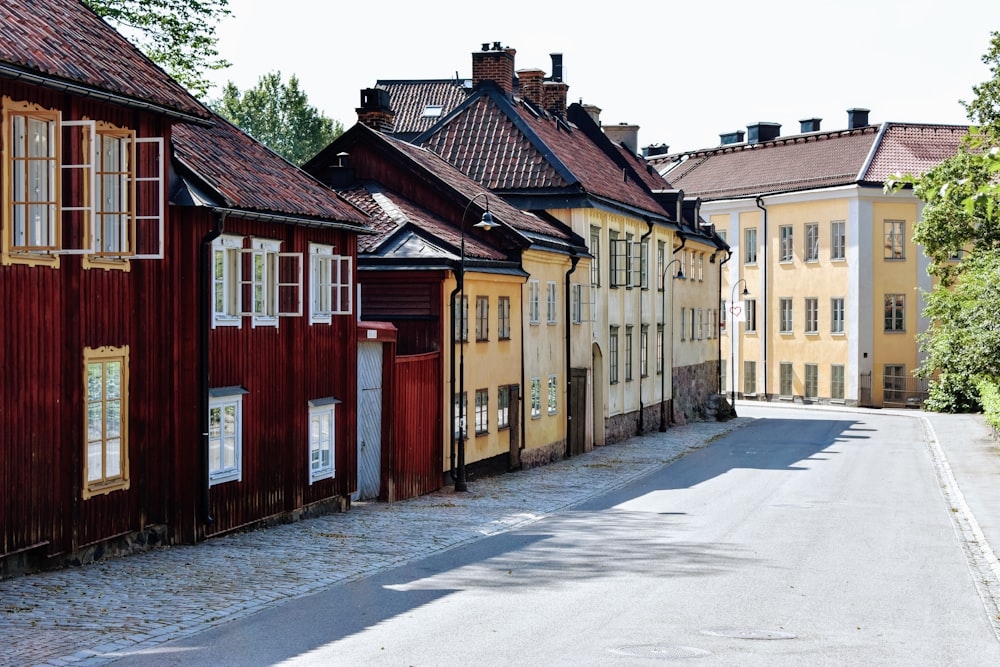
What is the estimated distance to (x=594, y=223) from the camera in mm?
41469

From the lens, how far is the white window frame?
23734 millimetres

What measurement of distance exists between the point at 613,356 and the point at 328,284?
68.1ft

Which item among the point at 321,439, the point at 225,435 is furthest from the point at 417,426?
the point at 225,435

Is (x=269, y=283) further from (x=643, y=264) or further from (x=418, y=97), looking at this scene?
(x=418, y=97)

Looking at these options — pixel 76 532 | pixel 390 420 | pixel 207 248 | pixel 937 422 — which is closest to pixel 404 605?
pixel 76 532

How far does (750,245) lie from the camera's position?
237 feet

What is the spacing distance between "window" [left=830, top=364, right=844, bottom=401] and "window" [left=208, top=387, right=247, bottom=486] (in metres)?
51.2

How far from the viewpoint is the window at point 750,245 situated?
2832 inches

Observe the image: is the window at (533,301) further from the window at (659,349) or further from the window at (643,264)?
the window at (659,349)

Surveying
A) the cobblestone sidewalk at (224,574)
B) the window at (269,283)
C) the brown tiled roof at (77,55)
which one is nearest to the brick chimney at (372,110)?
the cobblestone sidewalk at (224,574)

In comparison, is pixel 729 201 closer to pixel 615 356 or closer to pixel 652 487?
pixel 615 356

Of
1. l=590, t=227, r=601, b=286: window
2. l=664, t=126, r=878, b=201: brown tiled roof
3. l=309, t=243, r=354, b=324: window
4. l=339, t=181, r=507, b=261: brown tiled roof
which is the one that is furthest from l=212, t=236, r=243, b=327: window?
l=664, t=126, r=878, b=201: brown tiled roof

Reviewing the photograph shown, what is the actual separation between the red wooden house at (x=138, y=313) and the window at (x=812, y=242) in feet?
157

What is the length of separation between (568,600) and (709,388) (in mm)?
44966
